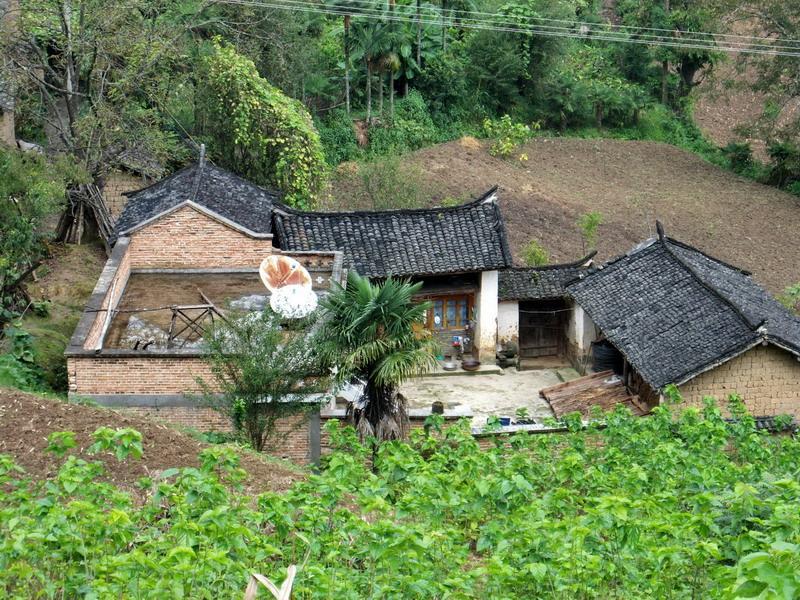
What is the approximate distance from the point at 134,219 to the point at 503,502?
1408 centimetres

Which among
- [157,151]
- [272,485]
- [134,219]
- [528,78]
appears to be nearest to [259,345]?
[272,485]

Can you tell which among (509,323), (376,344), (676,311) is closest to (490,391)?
(509,323)

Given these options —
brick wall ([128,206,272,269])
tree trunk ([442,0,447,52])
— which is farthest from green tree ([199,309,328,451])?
tree trunk ([442,0,447,52])

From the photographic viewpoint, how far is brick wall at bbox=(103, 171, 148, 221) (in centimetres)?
2891

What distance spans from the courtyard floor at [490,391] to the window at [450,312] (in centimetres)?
139

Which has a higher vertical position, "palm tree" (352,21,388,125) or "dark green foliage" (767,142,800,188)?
"palm tree" (352,21,388,125)

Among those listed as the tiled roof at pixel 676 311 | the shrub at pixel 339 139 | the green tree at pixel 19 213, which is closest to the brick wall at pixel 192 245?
the green tree at pixel 19 213

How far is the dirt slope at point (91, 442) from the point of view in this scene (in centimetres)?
1279

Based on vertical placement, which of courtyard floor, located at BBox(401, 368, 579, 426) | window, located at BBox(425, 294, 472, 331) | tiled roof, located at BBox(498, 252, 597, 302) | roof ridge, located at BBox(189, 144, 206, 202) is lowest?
courtyard floor, located at BBox(401, 368, 579, 426)

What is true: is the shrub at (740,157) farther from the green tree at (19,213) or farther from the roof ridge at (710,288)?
the green tree at (19,213)

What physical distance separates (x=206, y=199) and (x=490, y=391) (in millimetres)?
7526

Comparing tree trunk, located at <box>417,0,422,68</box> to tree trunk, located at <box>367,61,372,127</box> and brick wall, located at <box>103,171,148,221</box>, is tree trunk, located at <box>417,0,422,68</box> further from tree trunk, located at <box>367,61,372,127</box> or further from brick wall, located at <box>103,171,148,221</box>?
brick wall, located at <box>103,171,148,221</box>

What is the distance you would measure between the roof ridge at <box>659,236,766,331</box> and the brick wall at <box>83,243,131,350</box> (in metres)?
11.8

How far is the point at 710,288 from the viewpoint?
2219 cm
